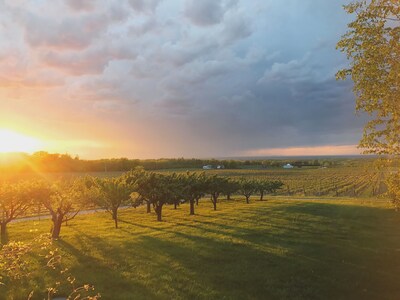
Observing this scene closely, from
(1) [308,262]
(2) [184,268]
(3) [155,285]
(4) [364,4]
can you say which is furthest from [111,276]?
(4) [364,4]

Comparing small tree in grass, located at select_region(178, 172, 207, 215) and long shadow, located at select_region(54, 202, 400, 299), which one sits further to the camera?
small tree in grass, located at select_region(178, 172, 207, 215)

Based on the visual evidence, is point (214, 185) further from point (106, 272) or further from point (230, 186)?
point (106, 272)

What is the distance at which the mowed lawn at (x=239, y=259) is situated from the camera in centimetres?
2580

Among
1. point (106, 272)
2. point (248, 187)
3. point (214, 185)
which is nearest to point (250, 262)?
point (106, 272)

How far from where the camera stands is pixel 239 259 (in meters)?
32.7

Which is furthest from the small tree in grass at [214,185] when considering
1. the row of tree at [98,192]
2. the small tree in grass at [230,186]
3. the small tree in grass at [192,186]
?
the small tree in grass at [192,186]

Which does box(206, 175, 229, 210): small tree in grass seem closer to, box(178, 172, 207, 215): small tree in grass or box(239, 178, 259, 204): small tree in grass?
box(178, 172, 207, 215): small tree in grass

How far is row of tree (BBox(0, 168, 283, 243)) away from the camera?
151 feet

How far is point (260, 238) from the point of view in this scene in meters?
41.2

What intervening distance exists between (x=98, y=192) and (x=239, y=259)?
1157 inches

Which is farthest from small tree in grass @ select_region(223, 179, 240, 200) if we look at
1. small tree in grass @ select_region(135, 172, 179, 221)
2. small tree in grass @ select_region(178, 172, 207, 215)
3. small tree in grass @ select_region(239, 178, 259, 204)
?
small tree in grass @ select_region(135, 172, 179, 221)

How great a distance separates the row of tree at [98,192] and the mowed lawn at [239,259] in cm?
373

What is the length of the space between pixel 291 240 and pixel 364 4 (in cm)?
2660

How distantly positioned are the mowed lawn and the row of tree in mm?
3727
